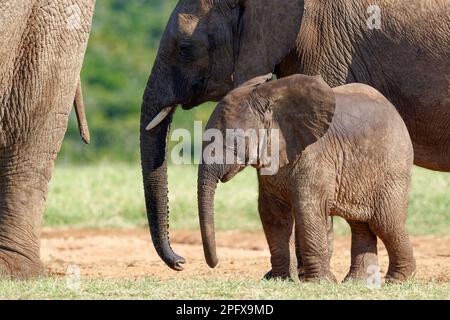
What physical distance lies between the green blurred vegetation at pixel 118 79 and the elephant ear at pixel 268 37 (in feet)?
40.6

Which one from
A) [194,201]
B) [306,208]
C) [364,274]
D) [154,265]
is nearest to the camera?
[306,208]

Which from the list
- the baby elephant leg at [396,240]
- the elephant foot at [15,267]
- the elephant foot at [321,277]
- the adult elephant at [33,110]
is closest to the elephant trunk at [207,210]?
the elephant foot at [321,277]

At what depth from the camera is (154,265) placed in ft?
33.7

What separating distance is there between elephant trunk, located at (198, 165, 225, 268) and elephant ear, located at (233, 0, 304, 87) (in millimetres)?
1073

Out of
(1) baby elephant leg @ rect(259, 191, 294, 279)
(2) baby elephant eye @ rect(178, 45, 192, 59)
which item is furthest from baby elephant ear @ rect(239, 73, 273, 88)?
(2) baby elephant eye @ rect(178, 45, 192, 59)

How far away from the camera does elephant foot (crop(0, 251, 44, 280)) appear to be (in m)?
8.32

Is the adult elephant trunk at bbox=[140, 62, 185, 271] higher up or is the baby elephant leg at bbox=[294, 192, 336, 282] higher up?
the adult elephant trunk at bbox=[140, 62, 185, 271]

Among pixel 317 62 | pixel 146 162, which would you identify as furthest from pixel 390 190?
pixel 146 162

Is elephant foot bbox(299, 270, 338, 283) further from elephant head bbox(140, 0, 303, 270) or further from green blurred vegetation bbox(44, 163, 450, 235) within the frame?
green blurred vegetation bbox(44, 163, 450, 235)

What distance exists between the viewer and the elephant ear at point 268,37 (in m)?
7.98

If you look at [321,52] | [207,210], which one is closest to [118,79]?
[321,52]

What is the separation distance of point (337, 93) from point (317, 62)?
0.59 meters

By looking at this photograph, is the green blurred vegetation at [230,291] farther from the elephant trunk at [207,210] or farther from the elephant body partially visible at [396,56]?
the elephant body partially visible at [396,56]

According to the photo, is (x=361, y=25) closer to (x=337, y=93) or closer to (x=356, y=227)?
(x=337, y=93)
